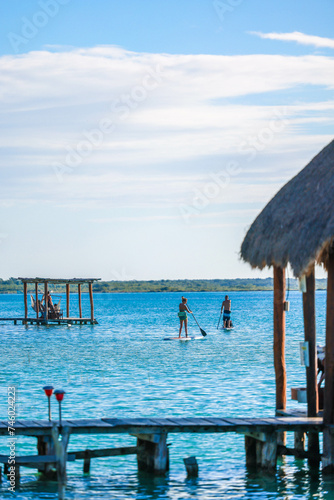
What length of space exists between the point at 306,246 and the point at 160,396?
29.5 ft

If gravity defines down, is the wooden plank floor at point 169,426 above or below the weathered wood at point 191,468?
above

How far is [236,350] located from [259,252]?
71.6 ft

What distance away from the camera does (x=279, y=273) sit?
11.5 meters

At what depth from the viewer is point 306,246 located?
9.98 m

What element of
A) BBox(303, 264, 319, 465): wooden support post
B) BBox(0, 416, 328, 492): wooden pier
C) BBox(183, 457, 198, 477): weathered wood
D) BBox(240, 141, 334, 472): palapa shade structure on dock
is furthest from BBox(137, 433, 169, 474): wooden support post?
BBox(303, 264, 319, 465): wooden support post

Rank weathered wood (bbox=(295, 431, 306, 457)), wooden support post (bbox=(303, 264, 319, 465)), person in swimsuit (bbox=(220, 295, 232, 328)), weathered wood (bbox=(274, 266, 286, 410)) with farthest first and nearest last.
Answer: person in swimsuit (bbox=(220, 295, 232, 328)) < weathered wood (bbox=(274, 266, 286, 410)) < weathered wood (bbox=(295, 431, 306, 457)) < wooden support post (bbox=(303, 264, 319, 465))

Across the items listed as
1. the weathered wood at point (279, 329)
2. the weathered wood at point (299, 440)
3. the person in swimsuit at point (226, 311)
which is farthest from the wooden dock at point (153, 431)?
the person in swimsuit at point (226, 311)

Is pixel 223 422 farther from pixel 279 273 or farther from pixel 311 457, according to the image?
pixel 279 273

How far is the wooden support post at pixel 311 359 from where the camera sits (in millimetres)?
10836

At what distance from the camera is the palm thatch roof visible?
9.95 metres

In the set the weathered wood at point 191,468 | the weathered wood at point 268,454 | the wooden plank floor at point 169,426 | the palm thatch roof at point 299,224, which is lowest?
the weathered wood at point 191,468

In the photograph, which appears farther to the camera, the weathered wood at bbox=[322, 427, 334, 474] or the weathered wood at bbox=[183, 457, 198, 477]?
the weathered wood at bbox=[183, 457, 198, 477]

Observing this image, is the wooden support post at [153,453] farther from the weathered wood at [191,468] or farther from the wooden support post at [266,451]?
the wooden support post at [266,451]

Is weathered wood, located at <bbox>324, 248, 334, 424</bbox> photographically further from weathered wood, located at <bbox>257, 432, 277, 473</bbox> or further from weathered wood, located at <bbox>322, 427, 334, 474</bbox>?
weathered wood, located at <bbox>257, 432, 277, 473</bbox>
